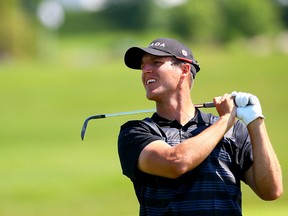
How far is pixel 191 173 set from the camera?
4.47 meters

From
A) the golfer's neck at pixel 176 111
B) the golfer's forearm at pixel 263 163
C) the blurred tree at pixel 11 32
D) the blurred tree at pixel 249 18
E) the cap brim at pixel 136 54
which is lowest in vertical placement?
the golfer's forearm at pixel 263 163

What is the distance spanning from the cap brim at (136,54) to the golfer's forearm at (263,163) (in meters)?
0.60

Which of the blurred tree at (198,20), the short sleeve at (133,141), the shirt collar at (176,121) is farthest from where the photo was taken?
the blurred tree at (198,20)

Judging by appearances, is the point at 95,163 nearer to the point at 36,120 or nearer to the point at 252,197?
the point at 252,197

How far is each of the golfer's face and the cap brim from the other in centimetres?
4

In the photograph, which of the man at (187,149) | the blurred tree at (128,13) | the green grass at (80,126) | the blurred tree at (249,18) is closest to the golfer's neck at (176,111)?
the man at (187,149)

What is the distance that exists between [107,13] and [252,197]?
340ft

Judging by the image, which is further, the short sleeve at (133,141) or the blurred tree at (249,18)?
the blurred tree at (249,18)

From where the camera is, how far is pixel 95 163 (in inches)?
905

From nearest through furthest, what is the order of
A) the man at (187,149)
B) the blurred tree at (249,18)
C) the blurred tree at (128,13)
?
1. the man at (187,149)
2. the blurred tree at (249,18)
3. the blurred tree at (128,13)

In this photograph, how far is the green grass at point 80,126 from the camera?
1645cm

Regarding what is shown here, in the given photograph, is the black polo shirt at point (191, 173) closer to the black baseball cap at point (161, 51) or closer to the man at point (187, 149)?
the man at point (187, 149)

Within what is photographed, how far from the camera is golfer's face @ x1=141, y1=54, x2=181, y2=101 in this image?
15.4 feet

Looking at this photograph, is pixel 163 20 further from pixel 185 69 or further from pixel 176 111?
pixel 176 111
